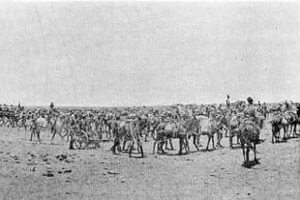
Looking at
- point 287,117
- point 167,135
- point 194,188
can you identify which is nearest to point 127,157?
point 167,135

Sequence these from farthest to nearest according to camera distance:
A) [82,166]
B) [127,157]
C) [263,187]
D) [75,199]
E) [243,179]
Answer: [127,157] → [82,166] → [243,179] → [263,187] → [75,199]

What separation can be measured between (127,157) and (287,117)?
976 centimetres

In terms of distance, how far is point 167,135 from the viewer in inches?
851

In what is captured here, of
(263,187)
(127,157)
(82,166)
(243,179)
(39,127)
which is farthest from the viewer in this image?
(39,127)

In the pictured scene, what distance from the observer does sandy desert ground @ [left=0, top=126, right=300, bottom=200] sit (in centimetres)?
1309

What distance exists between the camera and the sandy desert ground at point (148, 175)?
515 inches

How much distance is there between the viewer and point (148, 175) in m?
16.0

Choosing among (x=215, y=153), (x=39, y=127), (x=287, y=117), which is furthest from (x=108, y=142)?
(x=287, y=117)

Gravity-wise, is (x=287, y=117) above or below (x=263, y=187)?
above

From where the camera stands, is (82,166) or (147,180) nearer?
(147,180)

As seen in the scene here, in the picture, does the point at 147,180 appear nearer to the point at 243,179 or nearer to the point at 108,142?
the point at 243,179

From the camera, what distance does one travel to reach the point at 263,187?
13828 mm

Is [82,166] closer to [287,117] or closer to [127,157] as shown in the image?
[127,157]

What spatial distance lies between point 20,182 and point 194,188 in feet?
20.2
